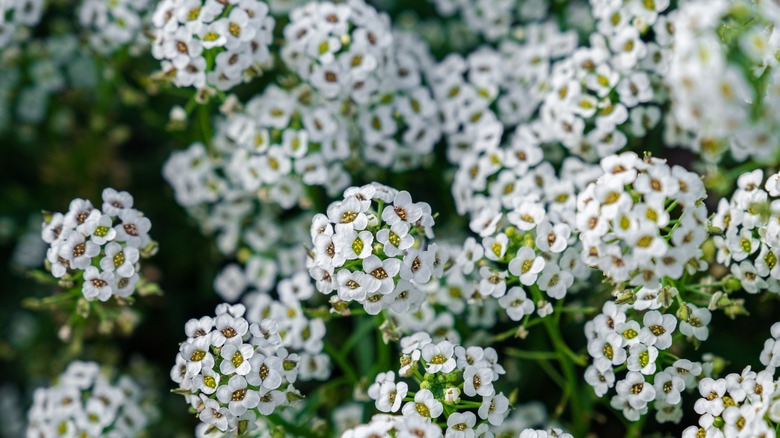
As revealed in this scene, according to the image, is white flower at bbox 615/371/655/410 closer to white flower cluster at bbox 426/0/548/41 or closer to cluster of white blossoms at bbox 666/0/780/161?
cluster of white blossoms at bbox 666/0/780/161

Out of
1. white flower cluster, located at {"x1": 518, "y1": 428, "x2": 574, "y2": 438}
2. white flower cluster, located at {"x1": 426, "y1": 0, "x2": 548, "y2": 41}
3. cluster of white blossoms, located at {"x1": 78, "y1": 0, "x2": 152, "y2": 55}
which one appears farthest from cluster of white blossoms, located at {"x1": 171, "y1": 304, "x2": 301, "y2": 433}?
white flower cluster, located at {"x1": 426, "y1": 0, "x2": 548, "y2": 41}

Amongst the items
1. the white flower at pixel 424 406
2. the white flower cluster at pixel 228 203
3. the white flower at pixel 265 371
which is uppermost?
the white flower at pixel 424 406

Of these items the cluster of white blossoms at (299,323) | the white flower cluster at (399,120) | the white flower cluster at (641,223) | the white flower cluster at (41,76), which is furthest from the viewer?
the white flower cluster at (41,76)

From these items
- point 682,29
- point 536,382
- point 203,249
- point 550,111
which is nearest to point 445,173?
point 550,111

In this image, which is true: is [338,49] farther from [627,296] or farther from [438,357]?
[627,296]

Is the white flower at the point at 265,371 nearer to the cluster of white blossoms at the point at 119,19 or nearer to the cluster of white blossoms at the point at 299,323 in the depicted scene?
the cluster of white blossoms at the point at 299,323

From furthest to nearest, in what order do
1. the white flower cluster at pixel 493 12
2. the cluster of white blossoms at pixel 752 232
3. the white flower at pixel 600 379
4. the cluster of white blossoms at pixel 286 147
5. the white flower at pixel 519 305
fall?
1. the white flower cluster at pixel 493 12
2. the cluster of white blossoms at pixel 286 147
3. the white flower at pixel 519 305
4. the white flower at pixel 600 379
5. the cluster of white blossoms at pixel 752 232

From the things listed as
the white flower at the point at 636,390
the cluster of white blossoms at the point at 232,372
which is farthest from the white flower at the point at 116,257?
the white flower at the point at 636,390
